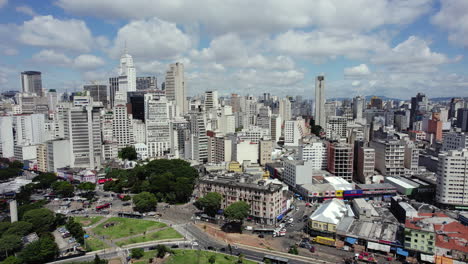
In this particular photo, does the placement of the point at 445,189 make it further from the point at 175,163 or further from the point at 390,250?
the point at 175,163

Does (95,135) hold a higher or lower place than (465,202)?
higher

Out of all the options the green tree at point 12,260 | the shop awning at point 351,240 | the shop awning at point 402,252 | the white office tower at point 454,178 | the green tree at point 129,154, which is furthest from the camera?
the green tree at point 129,154

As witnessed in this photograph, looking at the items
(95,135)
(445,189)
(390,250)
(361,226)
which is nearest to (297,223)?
(361,226)

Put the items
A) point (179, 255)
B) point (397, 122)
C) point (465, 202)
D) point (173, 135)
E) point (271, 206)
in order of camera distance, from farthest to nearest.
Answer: point (397, 122)
point (173, 135)
point (465, 202)
point (271, 206)
point (179, 255)

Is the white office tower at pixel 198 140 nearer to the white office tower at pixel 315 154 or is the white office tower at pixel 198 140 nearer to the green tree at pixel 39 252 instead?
the white office tower at pixel 315 154

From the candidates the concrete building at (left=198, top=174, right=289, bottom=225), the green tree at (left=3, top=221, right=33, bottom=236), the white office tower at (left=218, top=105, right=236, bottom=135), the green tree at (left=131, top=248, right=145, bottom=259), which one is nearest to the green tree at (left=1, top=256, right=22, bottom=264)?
the green tree at (left=3, top=221, right=33, bottom=236)

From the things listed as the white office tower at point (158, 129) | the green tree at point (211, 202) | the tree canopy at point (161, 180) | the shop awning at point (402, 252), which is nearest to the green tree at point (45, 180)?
the tree canopy at point (161, 180)
